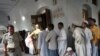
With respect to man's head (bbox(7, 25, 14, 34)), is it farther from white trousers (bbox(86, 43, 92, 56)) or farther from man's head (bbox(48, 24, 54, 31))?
white trousers (bbox(86, 43, 92, 56))

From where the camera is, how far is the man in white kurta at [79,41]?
4.19 ft

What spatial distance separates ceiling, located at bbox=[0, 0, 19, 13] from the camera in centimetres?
101

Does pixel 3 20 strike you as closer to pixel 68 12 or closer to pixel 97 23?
pixel 68 12

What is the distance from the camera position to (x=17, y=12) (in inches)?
42.0

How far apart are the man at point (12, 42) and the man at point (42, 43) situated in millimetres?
103

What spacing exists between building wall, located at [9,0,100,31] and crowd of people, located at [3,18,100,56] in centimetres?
3

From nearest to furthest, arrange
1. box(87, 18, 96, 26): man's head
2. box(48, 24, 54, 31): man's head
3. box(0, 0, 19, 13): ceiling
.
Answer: box(0, 0, 19, 13): ceiling → box(48, 24, 54, 31): man's head → box(87, 18, 96, 26): man's head

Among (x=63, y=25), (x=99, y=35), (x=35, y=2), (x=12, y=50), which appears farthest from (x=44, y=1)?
(x=99, y=35)

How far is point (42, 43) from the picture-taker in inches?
46.7

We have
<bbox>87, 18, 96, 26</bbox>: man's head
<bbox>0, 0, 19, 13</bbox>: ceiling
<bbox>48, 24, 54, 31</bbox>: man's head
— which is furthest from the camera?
<bbox>87, 18, 96, 26</bbox>: man's head

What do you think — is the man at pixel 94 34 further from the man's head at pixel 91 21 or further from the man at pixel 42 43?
the man at pixel 42 43

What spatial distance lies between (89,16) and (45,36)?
0.25m

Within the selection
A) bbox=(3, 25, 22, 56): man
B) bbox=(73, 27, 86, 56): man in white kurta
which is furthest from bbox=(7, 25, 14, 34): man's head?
bbox=(73, 27, 86, 56): man in white kurta

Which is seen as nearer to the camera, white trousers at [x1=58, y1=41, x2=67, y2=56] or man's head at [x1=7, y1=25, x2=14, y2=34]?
man's head at [x1=7, y1=25, x2=14, y2=34]
